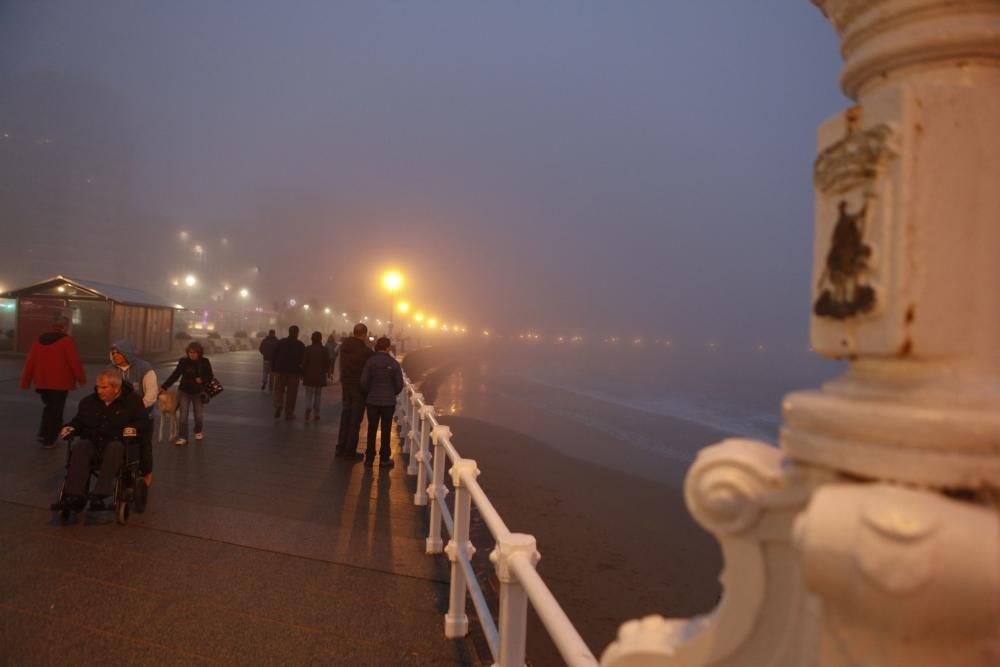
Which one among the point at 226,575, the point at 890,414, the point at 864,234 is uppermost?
the point at 864,234

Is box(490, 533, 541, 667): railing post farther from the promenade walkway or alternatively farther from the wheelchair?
the wheelchair

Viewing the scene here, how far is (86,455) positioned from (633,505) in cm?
1000

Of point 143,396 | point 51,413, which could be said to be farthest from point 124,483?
point 51,413

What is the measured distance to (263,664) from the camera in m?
3.26

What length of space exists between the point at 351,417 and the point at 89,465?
3982 mm

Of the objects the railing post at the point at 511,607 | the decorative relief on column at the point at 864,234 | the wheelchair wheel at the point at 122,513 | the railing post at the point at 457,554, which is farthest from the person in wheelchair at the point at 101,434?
the decorative relief on column at the point at 864,234

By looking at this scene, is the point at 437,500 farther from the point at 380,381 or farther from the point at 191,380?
the point at 191,380

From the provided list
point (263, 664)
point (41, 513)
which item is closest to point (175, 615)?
point (263, 664)

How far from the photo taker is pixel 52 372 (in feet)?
25.7

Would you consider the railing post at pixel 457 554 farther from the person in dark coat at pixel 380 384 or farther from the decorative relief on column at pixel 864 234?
the person in dark coat at pixel 380 384

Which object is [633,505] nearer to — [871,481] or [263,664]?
[263,664]

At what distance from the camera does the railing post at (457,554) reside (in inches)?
147

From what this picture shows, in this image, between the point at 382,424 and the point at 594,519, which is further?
the point at 594,519

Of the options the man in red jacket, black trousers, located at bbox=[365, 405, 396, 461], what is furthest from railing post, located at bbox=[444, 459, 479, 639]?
the man in red jacket
